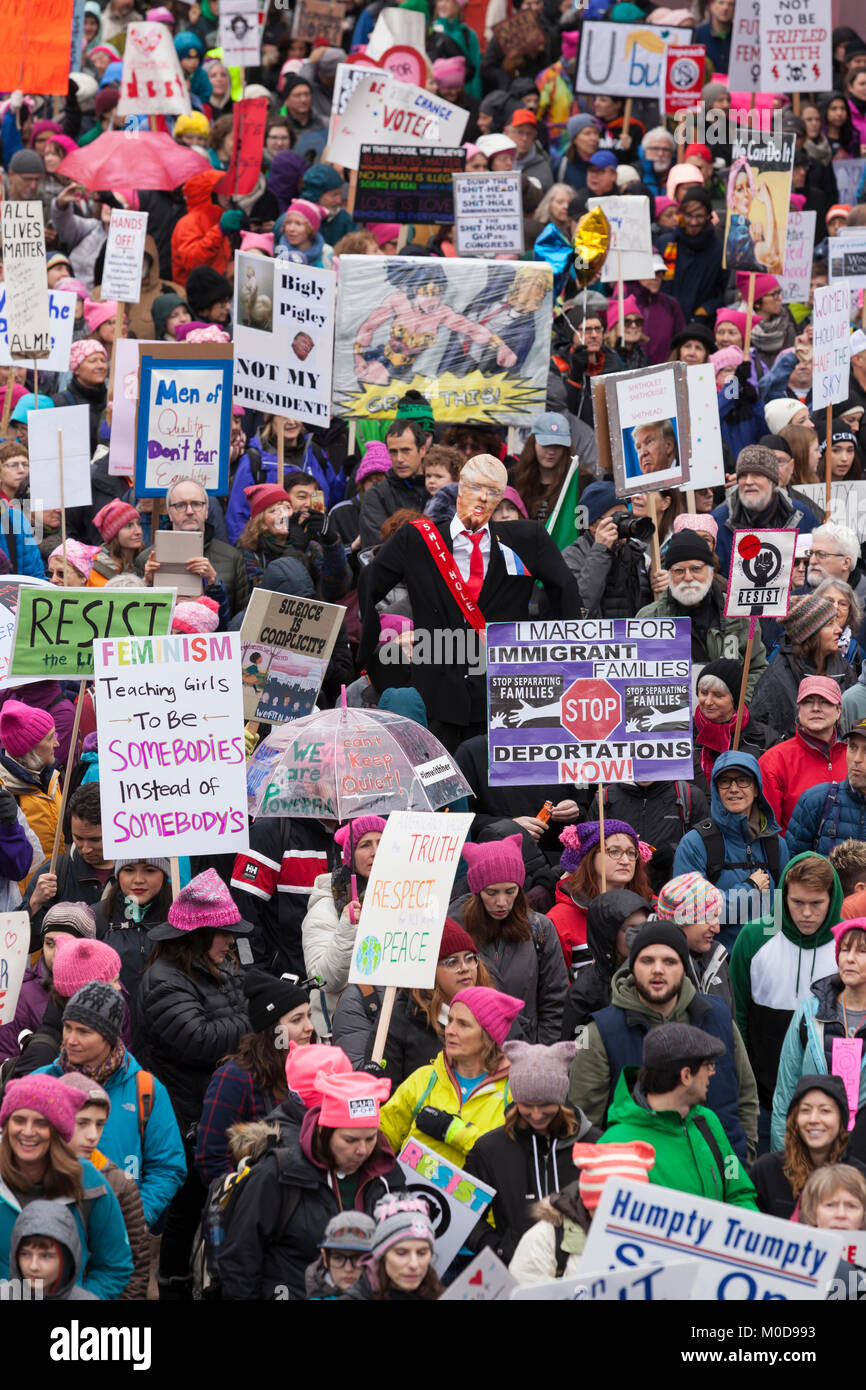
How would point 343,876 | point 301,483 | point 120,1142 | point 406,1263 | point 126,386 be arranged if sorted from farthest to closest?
point 126,386 < point 301,483 < point 343,876 < point 120,1142 < point 406,1263

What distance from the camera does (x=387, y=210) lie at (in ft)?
47.7

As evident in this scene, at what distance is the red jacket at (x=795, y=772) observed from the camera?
905 centimetres

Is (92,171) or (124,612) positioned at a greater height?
(92,171)

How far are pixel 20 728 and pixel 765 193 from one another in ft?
25.4

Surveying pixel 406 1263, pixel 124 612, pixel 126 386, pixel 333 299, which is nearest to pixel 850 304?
pixel 333 299

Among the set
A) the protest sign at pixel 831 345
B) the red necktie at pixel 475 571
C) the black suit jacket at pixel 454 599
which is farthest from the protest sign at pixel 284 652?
the protest sign at pixel 831 345

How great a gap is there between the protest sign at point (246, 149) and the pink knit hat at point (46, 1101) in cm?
1191

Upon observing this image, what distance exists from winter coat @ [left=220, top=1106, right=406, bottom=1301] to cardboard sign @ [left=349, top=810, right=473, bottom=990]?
913 millimetres

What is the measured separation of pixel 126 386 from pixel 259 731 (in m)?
3.22

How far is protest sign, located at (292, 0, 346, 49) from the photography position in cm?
2038

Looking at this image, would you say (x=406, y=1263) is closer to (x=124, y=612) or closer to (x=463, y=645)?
(x=124, y=612)

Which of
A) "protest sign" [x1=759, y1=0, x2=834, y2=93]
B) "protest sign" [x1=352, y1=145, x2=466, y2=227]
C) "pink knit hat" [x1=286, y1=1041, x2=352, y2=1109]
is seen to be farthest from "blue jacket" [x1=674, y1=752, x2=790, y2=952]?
"protest sign" [x1=759, y1=0, x2=834, y2=93]

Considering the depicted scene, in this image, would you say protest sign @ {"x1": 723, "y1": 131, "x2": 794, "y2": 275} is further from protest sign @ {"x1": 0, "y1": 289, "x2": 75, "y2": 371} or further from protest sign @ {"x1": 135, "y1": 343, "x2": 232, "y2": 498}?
protest sign @ {"x1": 135, "y1": 343, "x2": 232, "y2": 498}

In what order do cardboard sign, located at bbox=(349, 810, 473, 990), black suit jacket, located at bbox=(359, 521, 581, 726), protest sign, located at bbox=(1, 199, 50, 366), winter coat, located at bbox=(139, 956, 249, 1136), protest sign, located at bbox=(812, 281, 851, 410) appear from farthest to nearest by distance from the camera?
protest sign, located at bbox=(1, 199, 50, 366) → protest sign, located at bbox=(812, 281, 851, 410) → black suit jacket, located at bbox=(359, 521, 581, 726) → winter coat, located at bbox=(139, 956, 249, 1136) → cardboard sign, located at bbox=(349, 810, 473, 990)
